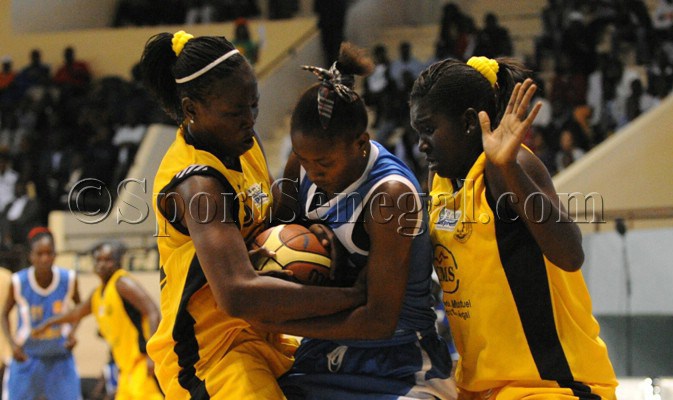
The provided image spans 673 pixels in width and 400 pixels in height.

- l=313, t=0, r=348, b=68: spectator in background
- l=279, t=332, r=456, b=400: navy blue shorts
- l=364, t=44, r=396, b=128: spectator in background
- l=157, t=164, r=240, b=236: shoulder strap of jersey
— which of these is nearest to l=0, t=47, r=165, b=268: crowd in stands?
l=313, t=0, r=348, b=68: spectator in background

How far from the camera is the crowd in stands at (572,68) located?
1078 cm

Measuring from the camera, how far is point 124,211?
1174 centimetres

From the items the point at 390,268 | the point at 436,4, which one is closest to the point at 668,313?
the point at 390,268

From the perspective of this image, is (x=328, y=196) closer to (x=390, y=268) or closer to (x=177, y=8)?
(x=390, y=268)

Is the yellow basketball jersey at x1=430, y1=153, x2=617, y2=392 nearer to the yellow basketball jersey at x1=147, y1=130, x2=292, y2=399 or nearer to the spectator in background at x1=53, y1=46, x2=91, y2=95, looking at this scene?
the yellow basketball jersey at x1=147, y1=130, x2=292, y2=399

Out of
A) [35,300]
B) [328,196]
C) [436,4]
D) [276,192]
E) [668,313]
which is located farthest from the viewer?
[436,4]

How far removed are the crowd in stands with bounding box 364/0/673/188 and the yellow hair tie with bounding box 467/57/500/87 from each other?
6873 millimetres

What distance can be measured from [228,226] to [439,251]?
73cm

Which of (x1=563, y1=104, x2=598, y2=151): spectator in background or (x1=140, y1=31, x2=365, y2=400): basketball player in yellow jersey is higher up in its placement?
(x1=140, y1=31, x2=365, y2=400): basketball player in yellow jersey

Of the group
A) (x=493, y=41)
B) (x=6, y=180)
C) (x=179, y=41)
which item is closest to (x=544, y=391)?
(x=179, y=41)

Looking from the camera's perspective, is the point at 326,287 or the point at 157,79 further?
the point at 157,79

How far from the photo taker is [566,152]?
10.4 m

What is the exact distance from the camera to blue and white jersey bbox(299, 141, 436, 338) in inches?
123

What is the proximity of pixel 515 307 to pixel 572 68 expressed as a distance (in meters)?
9.17
